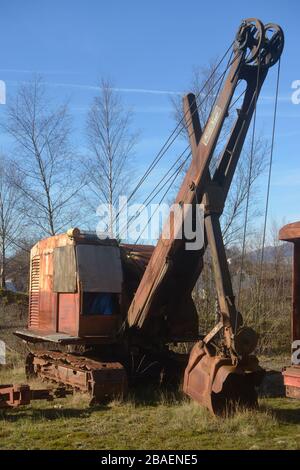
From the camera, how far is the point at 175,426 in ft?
24.0

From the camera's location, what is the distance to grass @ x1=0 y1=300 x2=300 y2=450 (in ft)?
21.4

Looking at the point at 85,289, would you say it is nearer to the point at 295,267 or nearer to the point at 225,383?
the point at 225,383

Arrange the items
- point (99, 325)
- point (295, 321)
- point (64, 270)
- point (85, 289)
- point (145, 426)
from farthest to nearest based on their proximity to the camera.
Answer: point (64, 270) < point (99, 325) < point (85, 289) < point (295, 321) < point (145, 426)

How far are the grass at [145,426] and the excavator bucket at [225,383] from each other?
0.17 metres

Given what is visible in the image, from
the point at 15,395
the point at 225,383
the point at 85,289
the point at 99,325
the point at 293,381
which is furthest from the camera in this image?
the point at 99,325

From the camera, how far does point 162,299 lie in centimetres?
946

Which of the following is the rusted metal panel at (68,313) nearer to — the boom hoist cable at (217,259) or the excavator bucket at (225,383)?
the boom hoist cable at (217,259)

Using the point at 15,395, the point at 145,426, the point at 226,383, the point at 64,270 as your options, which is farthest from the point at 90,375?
the point at 226,383

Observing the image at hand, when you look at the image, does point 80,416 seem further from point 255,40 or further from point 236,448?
point 255,40

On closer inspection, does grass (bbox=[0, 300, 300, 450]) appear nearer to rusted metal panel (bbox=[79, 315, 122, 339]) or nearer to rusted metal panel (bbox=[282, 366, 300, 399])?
rusted metal panel (bbox=[282, 366, 300, 399])

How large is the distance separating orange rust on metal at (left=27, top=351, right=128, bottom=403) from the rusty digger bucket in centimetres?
166

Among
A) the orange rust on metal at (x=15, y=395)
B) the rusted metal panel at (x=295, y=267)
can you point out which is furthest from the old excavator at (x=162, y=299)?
the orange rust on metal at (x=15, y=395)

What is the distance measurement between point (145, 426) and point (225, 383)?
1.15 metres

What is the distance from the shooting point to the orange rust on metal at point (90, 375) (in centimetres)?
891
